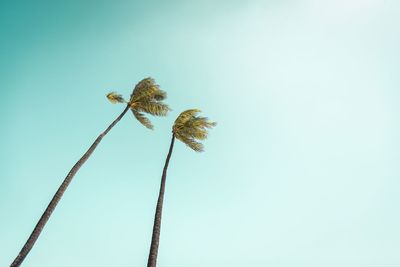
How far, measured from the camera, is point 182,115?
1844cm

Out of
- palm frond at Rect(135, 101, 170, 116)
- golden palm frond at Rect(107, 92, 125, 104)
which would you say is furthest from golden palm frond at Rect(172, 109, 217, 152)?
golden palm frond at Rect(107, 92, 125, 104)

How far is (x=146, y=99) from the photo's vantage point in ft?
65.0

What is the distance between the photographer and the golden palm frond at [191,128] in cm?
1842

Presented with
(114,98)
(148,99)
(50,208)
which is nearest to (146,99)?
(148,99)

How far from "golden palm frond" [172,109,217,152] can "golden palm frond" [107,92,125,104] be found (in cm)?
487

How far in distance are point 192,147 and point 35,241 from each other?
410 inches

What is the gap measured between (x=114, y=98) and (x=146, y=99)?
8.10 ft

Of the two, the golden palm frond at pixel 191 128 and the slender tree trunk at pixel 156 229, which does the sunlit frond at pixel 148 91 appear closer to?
the golden palm frond at pixel 191 128

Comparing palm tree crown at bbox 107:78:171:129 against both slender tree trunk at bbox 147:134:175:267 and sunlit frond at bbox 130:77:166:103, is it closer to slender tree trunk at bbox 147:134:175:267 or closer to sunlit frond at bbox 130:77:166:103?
sunlit frond at bbox 130:77:166:103

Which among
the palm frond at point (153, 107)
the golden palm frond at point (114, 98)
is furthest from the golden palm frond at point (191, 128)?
the golden palm frond at point (114, 98)

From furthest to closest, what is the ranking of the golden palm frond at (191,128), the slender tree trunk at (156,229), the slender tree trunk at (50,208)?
the golden palm frond at (191,128) < the slender tree trunk at (156,229) < the slender tree trunk at (50,208)

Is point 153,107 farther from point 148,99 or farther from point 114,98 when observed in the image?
point 114,98

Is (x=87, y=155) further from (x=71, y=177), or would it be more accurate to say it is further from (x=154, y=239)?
(x=154, y=239)

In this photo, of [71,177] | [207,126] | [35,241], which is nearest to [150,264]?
[35,241]
